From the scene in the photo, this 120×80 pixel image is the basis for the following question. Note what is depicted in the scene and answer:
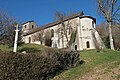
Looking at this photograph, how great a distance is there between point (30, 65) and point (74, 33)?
41.2 metres

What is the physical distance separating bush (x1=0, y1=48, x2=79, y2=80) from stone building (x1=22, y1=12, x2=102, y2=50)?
34573 millimetres

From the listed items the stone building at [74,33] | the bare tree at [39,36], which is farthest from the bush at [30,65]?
the bare tree at [39,36]

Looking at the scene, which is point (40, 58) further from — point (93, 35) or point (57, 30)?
point (57, 30)

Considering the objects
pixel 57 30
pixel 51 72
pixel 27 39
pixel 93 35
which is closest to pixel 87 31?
pixel 93 35

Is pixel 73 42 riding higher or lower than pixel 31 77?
higher

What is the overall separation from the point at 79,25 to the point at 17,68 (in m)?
42.2

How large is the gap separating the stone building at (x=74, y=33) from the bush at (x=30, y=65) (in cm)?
3457

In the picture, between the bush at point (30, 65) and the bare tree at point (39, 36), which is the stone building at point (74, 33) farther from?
the bush at point (30, 65)

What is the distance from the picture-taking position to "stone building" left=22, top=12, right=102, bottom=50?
50.0 meters

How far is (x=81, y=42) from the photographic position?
164 feet

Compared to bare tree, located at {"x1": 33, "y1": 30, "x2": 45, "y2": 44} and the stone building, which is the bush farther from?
bare tree, located at {"x1": 33, "y1": 30, "x2": 45, "y2": 44}

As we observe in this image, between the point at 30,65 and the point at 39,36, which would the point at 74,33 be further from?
the point at 30,65

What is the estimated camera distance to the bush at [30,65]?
10.3 m

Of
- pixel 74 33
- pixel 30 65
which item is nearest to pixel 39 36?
pixel 74 33
